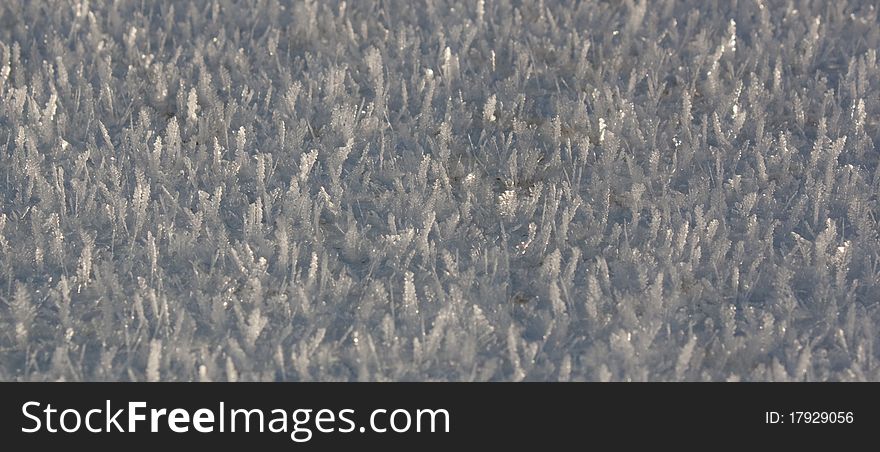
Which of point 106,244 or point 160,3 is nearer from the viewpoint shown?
point 106,244

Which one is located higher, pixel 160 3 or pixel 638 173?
pixel 160 3

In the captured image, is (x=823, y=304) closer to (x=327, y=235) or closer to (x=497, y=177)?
(x=497, y=177)

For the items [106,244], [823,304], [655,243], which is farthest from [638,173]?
[106,244]
